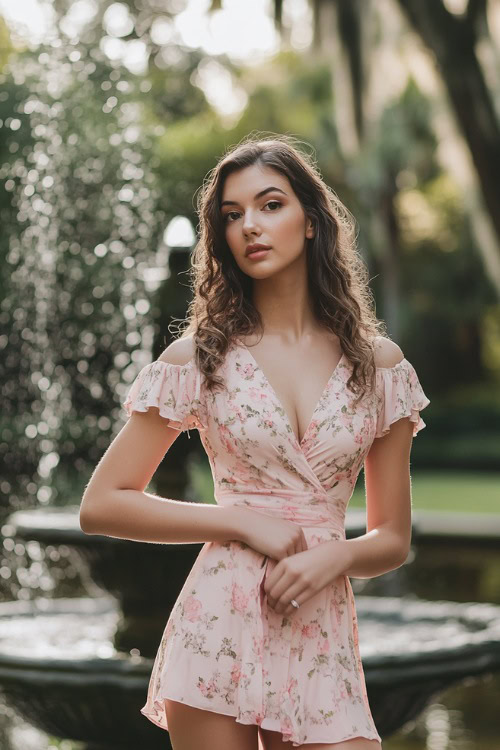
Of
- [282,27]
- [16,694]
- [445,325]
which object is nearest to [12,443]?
[282,27]

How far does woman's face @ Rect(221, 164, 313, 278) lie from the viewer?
2.33 meters

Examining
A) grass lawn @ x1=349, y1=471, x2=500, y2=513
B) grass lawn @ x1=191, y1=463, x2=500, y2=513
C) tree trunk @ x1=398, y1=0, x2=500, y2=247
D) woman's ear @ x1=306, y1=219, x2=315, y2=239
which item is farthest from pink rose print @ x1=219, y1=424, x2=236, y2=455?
grass lawn @ x1=349, y1=471, x2=500, y2=513

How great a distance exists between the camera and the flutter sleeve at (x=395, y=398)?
7.76 feet

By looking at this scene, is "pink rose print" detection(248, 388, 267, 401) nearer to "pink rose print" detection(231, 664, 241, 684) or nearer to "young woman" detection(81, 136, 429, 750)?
"young woman" detection(81, 136, 429, 750)

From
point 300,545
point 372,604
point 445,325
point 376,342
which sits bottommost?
point 372,604

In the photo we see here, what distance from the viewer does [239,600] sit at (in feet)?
7.27

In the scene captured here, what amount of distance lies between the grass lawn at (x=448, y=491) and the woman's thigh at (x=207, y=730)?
481 inches

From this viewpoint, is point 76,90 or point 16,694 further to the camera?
point 76,90

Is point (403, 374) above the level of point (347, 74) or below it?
below

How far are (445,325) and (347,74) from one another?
19766 millimetres

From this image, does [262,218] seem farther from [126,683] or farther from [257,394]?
[126,683]

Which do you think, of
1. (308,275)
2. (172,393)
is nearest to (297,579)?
(172,393)

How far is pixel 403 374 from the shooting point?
2.41m

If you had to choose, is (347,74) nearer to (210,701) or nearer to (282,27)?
(282,27)
